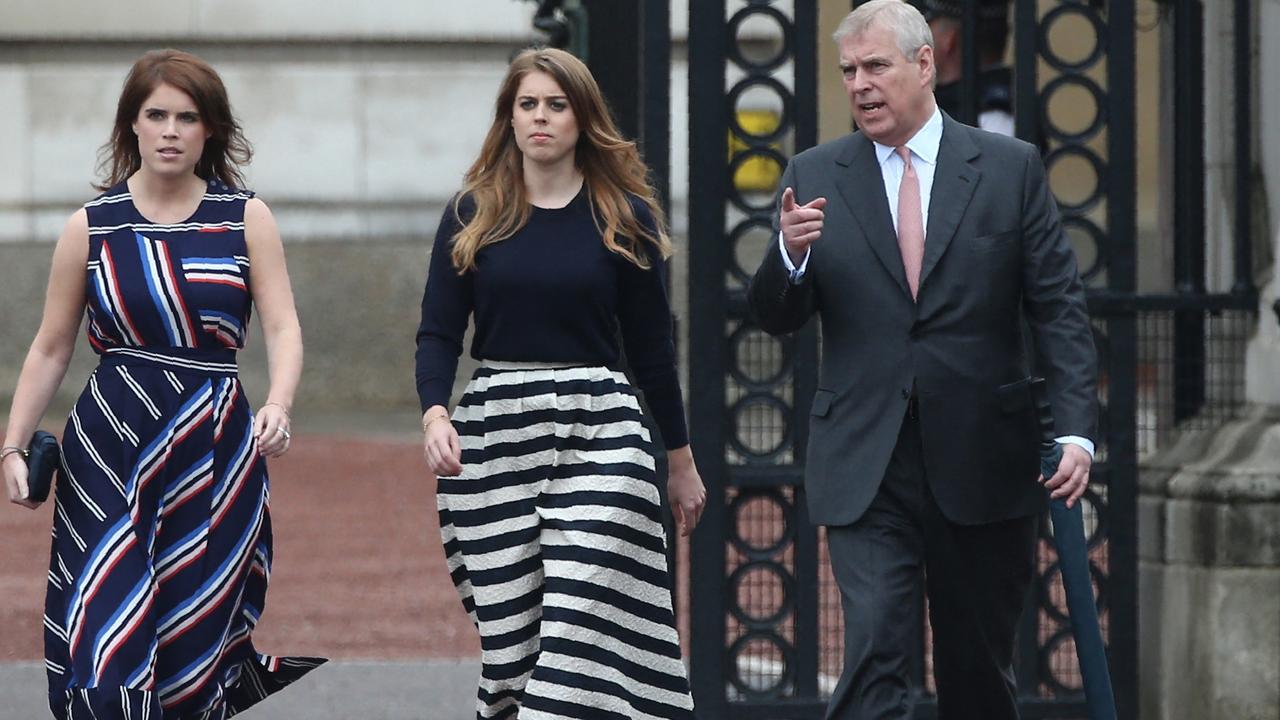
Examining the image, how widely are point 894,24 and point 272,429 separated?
156cm

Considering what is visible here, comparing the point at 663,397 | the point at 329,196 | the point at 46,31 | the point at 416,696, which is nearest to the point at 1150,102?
the point at 329,196

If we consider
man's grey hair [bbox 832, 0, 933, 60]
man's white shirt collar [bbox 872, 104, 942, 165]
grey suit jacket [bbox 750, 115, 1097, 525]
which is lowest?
grey suit jacket [bbox 750, 115, 1097, 525]

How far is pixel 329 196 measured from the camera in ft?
54.3

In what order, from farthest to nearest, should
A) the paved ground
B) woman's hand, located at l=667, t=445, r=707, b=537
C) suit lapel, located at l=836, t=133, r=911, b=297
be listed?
the paved ground, woman's hand, located at l=667, t=445, r=707, b=537, suit lapel, located at l=836, t=133, r=911, b=297

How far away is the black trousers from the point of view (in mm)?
4730

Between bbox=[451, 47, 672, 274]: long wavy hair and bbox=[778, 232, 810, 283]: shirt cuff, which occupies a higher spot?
bbox=[451, 47, 672, 274]: long wavy hair

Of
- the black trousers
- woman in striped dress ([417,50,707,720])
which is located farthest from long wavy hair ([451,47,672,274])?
the black trousers

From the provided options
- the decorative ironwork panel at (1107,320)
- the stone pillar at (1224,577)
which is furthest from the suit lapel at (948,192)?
the stone pillar at (1224,577)

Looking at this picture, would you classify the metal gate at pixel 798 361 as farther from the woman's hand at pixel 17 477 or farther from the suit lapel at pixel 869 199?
the woman's hand at pixel 17 477

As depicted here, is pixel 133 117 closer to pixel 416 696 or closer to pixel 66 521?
pixel 66 521

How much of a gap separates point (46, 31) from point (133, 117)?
11859 millimetres

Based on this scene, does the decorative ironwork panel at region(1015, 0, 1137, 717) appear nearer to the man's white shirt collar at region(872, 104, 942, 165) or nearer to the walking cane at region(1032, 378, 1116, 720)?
the man's white shirt collar at region(872, 104, 942, 165)

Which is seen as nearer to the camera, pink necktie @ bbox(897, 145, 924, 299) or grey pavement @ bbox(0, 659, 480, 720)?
pink necktie @ bbox(897, 145, 924, 299)

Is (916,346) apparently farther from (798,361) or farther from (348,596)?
(348,596)
